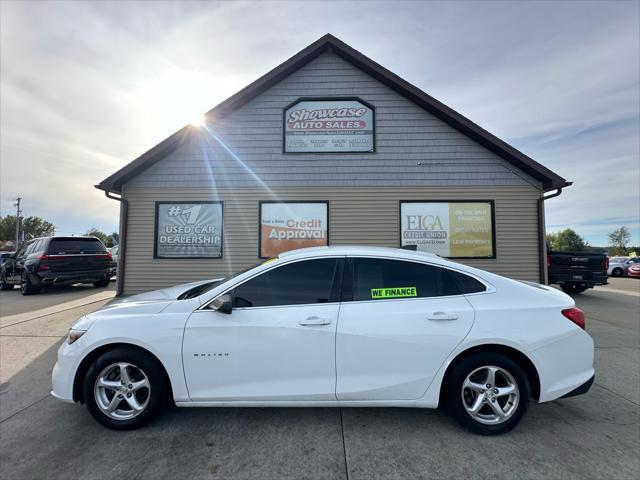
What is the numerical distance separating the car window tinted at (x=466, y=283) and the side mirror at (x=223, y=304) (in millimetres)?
1919

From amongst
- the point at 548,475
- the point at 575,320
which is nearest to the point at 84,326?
the point at 548,475

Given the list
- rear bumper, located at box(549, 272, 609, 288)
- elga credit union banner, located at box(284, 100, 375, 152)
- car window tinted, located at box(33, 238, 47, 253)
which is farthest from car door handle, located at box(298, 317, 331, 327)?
car window tinted, located at box(33, 238, 47, 253)

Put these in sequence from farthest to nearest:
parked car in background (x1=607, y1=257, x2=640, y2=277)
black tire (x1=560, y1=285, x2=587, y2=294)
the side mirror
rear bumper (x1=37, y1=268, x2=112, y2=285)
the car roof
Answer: parked car in background (x1=607, y1=257, x2=640, y2=277), black tire (x1=560, y1=285, x2=587, y2=294), rear bumper (x1=37, y1=268, x2=112, y2=285), the car roof, the side mirror

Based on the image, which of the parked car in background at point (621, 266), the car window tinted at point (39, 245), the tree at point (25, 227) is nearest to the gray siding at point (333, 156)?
the car window tinted at point (39, 245)

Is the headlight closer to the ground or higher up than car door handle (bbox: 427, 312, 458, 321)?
closer to the ground

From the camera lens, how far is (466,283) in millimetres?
2715

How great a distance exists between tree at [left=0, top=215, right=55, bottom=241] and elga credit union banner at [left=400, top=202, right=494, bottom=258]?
66.7m

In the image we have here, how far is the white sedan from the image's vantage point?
250 cm

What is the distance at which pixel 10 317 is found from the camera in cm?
647

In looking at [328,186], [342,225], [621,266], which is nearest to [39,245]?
[328,186]

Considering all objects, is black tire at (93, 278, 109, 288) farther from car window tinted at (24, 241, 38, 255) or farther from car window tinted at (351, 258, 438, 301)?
car window tinted at (351, 258, 438, 301)

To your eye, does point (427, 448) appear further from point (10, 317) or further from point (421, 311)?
point (10, 317)

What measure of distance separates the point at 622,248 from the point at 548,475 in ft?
237

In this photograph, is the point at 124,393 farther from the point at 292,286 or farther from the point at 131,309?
the point at 292,286
